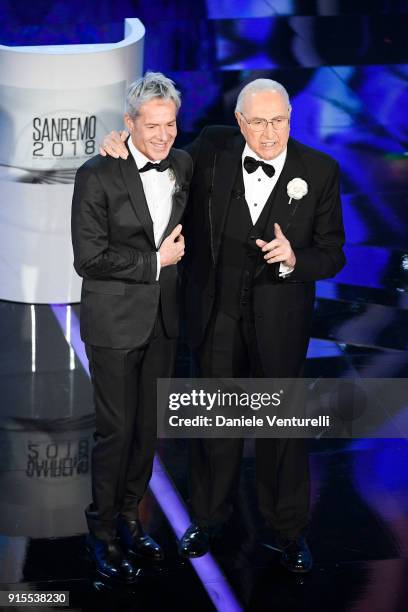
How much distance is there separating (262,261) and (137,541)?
1147 mm

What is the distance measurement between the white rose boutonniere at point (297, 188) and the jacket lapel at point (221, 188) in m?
0.22

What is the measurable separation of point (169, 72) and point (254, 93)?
221 inches

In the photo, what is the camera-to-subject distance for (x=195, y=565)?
4.24 metres

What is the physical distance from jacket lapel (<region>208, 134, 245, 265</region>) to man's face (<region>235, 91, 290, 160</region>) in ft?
0.34

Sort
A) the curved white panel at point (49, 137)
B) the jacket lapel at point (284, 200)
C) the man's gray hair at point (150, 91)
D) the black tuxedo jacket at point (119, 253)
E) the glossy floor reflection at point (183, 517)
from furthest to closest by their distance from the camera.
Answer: the curved white panel at point (49, 137)
the glossy floor reflection at point (183, 517)
the jacket lapel at point (284, 200)
the black tuxedo jacket at point (119, 253)
the man's gray hair at point (150, 91)

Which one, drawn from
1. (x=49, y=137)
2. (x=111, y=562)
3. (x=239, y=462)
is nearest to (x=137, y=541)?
(x=111, y=562)

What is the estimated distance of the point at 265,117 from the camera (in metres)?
3.79

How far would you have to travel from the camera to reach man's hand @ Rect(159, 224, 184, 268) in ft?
12.8

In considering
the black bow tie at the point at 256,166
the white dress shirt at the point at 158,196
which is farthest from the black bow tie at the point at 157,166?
the black bow tie at the point at 256,166

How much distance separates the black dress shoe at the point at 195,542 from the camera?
4.29 meters

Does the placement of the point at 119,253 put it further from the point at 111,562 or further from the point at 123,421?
the point at 111,562

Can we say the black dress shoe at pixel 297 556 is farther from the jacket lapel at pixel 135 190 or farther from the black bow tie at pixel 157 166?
the black bow tie at pixel 157 166

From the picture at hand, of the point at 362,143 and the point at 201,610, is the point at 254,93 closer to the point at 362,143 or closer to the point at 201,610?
the point at 201,610

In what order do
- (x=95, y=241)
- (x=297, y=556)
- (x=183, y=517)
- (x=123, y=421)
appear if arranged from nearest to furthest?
(x=95, y=241)
(x=123, y=421)
(x=297, y=556)
(x=183, y=517)
